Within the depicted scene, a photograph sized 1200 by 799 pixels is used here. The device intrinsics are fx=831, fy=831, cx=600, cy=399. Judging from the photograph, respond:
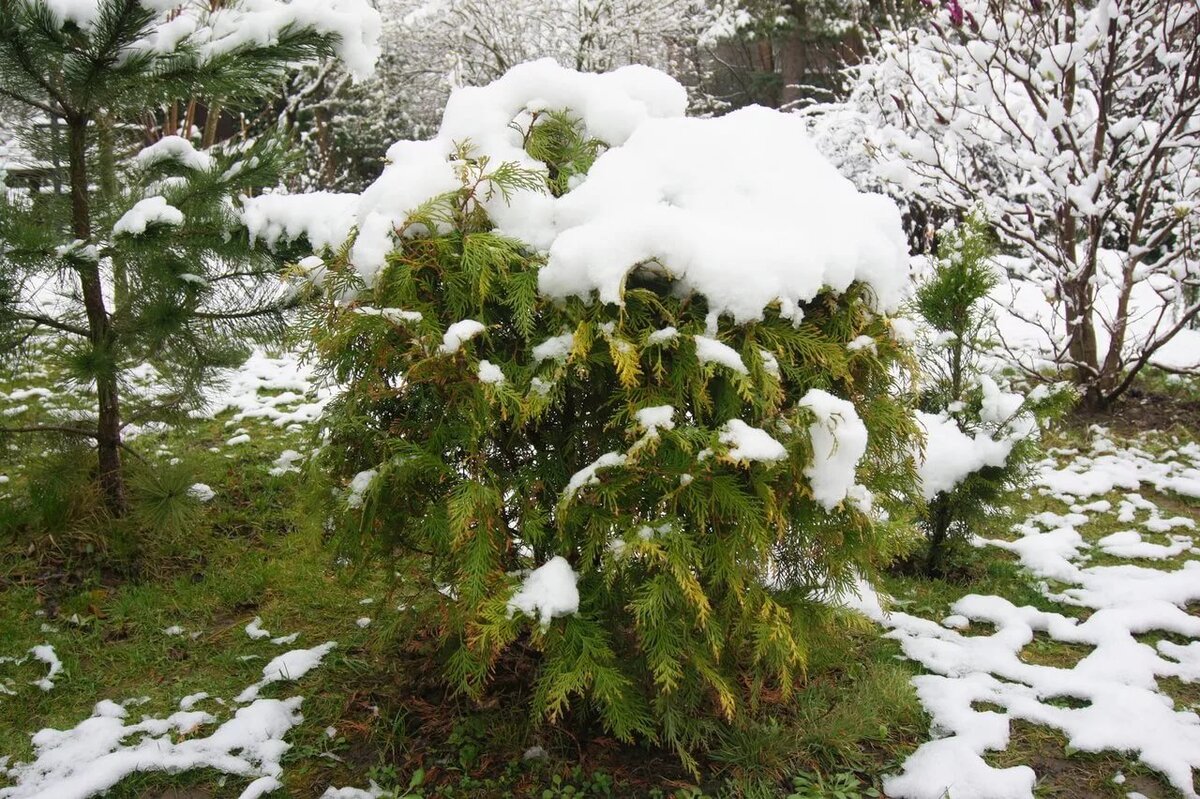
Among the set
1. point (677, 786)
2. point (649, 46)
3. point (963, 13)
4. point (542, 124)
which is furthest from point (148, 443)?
point (649, 46)

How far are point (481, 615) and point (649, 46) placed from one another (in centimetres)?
1292

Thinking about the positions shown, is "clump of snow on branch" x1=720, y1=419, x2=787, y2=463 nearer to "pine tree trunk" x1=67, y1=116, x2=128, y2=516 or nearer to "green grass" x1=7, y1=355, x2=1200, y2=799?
"green grass" x1=7, y1=355, x2=1200, y2=799

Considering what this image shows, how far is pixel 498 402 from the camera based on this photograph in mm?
2074

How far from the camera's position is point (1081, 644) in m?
3.04

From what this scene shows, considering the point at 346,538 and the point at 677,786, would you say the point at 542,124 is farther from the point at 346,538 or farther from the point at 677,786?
the point at 677,786

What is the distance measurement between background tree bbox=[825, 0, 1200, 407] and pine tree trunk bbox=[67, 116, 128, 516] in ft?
15.1

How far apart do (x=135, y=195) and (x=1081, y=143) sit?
5798 mm

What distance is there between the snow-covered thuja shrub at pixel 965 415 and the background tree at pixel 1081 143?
82.3 inches

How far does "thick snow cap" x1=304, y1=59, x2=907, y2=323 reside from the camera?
6.66ft

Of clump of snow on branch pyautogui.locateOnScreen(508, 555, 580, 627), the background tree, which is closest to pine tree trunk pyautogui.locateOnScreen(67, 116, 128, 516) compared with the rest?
clump of snow on branch pyautogui.locateOnScreen(508, 555, 580, 627)

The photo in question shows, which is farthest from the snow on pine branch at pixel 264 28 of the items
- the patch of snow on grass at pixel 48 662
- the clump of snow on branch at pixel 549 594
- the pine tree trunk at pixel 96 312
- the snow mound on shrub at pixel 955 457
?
the snow mound on shrub at pixel 955 457


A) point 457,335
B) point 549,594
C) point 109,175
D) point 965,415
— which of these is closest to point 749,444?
point 549,594

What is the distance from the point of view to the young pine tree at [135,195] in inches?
109

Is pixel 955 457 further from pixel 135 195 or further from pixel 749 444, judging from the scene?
pixel 135 195
